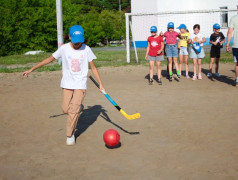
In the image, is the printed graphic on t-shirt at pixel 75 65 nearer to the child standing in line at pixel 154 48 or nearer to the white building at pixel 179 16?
the child standing in line at pixel 154 48

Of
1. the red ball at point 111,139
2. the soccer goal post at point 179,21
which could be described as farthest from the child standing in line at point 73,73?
the soccer goal post at point 179,21

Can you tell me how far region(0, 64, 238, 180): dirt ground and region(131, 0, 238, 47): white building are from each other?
19158 millimetres

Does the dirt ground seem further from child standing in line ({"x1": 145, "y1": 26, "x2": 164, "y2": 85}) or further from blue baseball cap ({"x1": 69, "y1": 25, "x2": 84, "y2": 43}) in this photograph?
blue baseball cap ({"x1": 69, "y1": 25, "x2": 84, "y2": 43})

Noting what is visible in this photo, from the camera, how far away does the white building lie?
90.1ft

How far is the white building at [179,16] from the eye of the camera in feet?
90.1

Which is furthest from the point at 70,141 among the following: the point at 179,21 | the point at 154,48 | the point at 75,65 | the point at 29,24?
the point at 179,21

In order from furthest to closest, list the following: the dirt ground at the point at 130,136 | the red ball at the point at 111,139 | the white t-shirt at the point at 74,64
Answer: the white t-shirt at the point at 74,64 → the red ball at the point at 111,139 → the dirt ground at the point at 130,136

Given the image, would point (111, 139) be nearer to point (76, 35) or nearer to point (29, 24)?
point (76, 35)

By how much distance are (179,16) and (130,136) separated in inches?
940

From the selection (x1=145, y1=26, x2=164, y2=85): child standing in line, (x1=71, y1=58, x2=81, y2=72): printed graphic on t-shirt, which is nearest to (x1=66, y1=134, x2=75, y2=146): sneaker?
(x1=71, y1=58, x2=81, y2=72): printed graphic on t-shirt

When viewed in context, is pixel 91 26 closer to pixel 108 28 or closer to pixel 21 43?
pixel 108 28

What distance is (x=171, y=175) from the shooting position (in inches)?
144

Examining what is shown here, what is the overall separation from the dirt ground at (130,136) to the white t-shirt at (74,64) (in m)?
0.89

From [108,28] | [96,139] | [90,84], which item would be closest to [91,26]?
[108,28]
